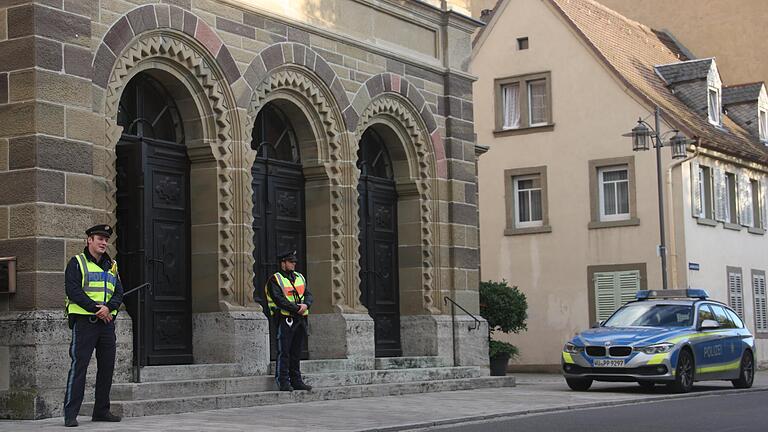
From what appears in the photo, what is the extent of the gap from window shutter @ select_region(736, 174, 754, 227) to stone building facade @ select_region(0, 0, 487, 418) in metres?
15.9

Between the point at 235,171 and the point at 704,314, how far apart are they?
8.13m

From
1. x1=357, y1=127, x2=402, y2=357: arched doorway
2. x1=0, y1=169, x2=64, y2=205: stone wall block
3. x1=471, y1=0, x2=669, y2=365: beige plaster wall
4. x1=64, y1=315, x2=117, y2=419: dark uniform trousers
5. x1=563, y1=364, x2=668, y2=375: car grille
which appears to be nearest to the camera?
x1=64, y1=315, x2=117, y2=419: dark uniform trousers

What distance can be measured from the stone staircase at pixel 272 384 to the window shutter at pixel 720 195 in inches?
594

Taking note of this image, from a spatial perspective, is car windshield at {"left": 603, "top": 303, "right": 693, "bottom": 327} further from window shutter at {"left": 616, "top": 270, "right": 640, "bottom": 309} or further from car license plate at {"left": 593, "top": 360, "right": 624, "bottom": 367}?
window shutter at {"left": 616, "top": 270, "right": 640, "bottom": 309}

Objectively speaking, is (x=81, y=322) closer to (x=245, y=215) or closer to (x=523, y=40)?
(x=245, y=215)

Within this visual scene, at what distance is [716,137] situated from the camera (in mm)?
36000

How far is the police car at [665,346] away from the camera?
1997 cm

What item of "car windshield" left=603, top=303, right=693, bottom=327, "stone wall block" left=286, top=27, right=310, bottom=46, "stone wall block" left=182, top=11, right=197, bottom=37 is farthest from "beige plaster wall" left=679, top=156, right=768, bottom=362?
"stone wall block" left=182, top=11, right=197, bottom=37

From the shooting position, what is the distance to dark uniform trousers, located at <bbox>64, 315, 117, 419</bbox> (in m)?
13.1

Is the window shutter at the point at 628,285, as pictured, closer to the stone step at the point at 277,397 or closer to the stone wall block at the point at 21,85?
the stone step at the point at 277,397

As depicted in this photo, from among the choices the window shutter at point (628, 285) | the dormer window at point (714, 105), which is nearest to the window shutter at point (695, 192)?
the window shutter at point (628, 285)

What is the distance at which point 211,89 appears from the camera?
1811 centimetres

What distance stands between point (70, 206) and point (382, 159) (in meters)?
8.44

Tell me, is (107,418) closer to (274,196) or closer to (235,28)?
(235,28)
